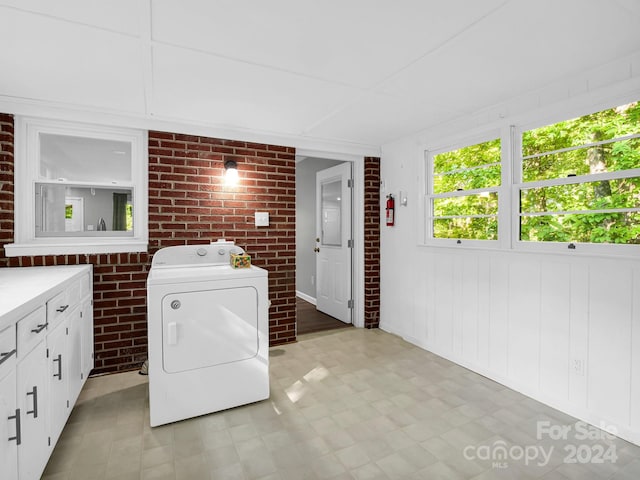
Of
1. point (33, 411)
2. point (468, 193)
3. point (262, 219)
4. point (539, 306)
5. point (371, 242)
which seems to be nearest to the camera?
point (33, 411)

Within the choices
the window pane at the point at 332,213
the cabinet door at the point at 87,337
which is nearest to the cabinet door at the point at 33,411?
the cabinet door at the point at 87,337

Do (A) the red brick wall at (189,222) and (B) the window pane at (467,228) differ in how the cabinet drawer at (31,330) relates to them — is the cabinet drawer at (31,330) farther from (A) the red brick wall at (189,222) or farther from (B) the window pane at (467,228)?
(B) the window pane at (467,228)

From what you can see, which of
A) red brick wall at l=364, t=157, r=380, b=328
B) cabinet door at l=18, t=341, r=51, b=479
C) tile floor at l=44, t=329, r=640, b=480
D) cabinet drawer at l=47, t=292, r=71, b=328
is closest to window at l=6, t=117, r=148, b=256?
cabinet drawer at l=47, t=292, r=71, b=328

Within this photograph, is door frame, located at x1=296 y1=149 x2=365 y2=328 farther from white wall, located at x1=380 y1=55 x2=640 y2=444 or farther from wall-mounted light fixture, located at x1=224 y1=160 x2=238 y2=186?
wall-mounted light fixture, located at x1=224 y1=160 x2=238 y2=186

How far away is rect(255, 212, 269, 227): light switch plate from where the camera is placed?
3402 mm

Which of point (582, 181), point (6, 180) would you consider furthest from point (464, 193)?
point (6, 180)

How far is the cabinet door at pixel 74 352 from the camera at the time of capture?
206 centimetres

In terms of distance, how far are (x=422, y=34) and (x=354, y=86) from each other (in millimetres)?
669

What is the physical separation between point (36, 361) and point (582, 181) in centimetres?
316

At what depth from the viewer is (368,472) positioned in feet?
5.62

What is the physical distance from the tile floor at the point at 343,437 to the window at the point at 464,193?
1233 mm

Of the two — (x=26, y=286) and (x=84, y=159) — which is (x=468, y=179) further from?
(x=84, y=159)

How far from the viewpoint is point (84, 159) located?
9.38 feet

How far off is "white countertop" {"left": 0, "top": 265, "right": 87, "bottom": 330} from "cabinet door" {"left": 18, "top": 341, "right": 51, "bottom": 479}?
22 cm
